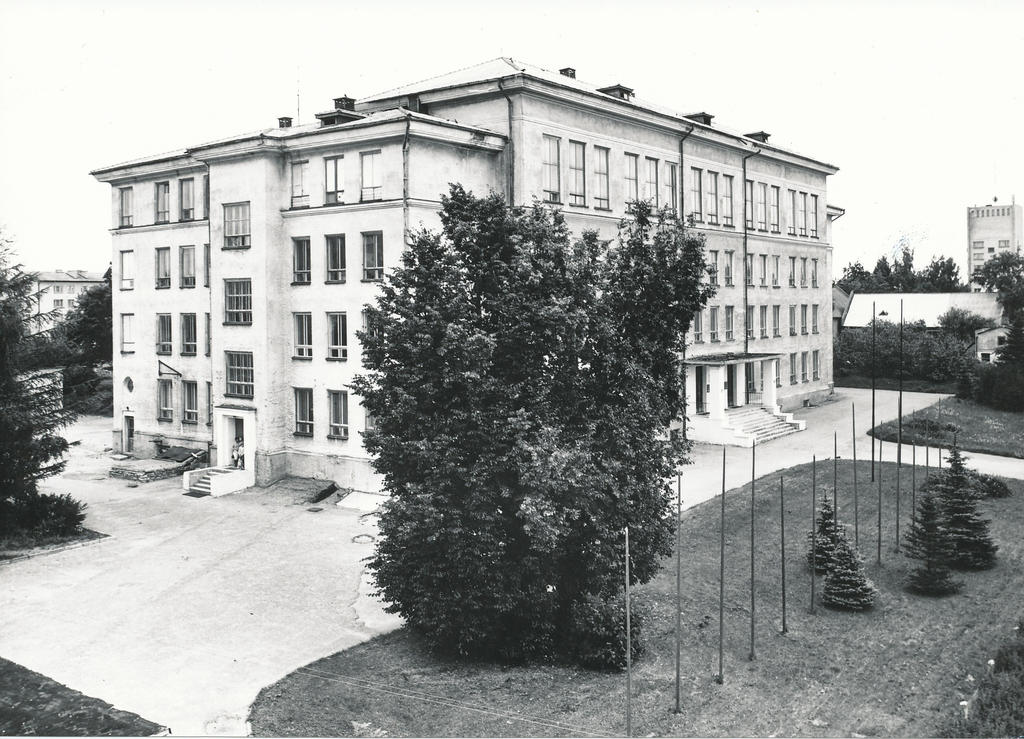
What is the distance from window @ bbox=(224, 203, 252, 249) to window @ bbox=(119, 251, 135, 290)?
348 inches

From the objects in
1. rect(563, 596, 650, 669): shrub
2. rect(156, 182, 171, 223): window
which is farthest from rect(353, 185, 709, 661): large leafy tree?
rect(156, 182, 171, 223): window

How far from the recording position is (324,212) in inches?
1387

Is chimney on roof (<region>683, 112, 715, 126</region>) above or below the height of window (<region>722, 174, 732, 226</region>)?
above

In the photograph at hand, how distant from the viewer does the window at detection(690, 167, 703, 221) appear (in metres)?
45.5

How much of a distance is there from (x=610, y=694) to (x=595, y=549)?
2.82m

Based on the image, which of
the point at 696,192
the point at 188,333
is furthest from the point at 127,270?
the point at 696,192

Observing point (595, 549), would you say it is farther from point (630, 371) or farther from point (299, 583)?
point (299, 583)

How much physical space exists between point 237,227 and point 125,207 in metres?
10.3

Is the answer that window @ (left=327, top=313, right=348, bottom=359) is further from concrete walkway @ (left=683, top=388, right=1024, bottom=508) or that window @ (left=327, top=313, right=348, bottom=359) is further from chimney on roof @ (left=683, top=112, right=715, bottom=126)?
chimney on roof @ (left=683, top=112, right=715, bottom=126)

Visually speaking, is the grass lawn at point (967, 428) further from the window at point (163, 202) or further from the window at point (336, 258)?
the window at point (163, 202)

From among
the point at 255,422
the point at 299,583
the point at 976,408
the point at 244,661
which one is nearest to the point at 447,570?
the point at 244,661

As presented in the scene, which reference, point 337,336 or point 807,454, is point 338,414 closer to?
point 337,336

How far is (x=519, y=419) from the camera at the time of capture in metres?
18.3

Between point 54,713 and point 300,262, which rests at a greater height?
point 300,262
